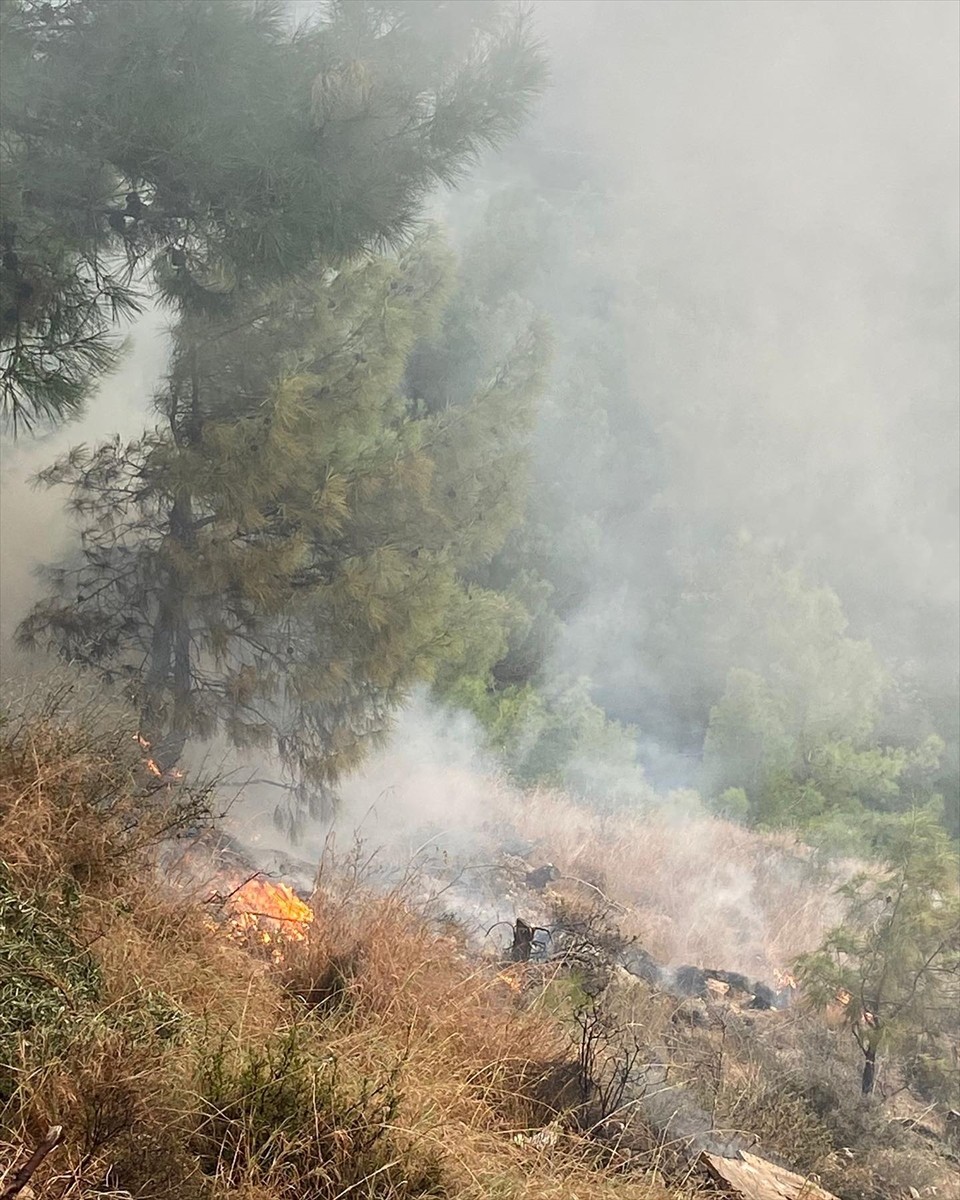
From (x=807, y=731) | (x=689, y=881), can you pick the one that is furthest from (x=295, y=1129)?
(x=807, y=731)

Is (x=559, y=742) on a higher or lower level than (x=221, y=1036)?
higher

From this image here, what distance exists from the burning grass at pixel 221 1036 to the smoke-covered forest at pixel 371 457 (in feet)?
3.19

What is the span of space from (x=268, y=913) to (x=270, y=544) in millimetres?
2341

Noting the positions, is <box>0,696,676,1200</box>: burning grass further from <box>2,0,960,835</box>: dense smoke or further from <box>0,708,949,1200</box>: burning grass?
<box>2,0,960,835</box>: dense smoke

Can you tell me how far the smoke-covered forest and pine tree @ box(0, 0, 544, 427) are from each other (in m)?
0.01

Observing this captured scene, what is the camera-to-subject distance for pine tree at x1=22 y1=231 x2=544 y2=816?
4836 millimetres

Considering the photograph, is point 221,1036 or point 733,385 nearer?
point 221,1036

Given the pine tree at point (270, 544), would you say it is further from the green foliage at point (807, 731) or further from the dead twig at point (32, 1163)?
the green foliage at point (807, 731)

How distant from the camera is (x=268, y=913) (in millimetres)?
3008

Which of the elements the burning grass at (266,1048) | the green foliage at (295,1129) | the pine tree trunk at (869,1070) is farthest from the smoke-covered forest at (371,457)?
the green foliage at (295,1129)

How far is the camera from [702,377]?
47.4 feet

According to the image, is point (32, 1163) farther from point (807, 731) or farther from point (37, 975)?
point (807, 731)

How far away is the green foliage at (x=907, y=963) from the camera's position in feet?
12.8

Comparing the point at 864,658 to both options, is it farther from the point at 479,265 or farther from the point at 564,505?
the point at 479,265
